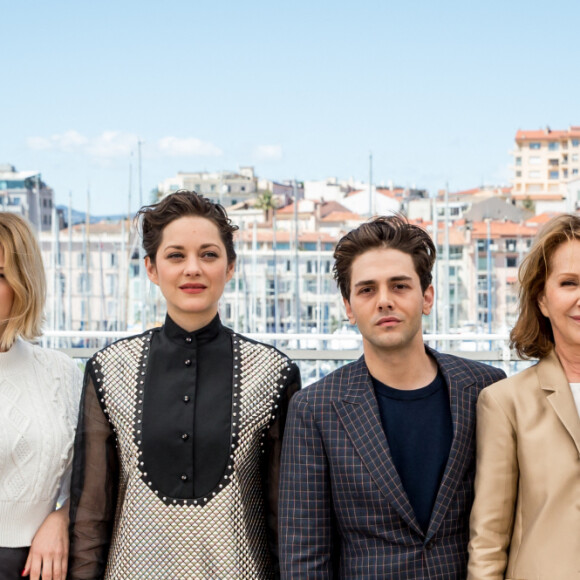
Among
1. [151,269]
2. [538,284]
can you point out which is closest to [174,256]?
[151,269]

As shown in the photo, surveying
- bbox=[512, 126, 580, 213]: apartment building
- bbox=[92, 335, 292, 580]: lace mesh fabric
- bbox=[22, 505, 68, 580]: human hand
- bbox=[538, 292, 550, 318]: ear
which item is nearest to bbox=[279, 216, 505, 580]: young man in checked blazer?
bbox=[92, 335, 292, 580]: lace mesh fabric

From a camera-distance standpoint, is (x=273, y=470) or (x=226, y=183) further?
(x=226, y=183)

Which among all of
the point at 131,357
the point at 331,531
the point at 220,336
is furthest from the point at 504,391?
the point at 131,357

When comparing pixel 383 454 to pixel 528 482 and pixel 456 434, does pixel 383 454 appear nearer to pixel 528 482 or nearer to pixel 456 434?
pixel 456 434

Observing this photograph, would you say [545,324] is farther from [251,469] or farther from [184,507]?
[184,507]

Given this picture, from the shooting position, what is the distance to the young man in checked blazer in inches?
92.4

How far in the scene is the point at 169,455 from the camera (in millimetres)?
2518

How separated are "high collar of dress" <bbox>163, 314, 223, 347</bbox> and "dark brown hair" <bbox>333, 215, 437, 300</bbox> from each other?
15.7 inches

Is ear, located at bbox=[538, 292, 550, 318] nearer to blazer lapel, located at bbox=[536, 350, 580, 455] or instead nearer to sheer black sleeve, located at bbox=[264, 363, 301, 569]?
blazer lapel, located at bbox=[536, 350, 580, 455]

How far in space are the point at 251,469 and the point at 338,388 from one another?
1.14 ft

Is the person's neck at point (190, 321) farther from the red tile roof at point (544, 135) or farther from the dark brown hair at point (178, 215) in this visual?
the red tile roof at point (544, 135)

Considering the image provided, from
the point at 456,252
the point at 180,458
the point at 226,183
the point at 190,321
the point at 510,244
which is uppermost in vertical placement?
the point at 226,183

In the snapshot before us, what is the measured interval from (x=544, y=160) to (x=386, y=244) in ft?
326

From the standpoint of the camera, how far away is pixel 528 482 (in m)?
2.31
